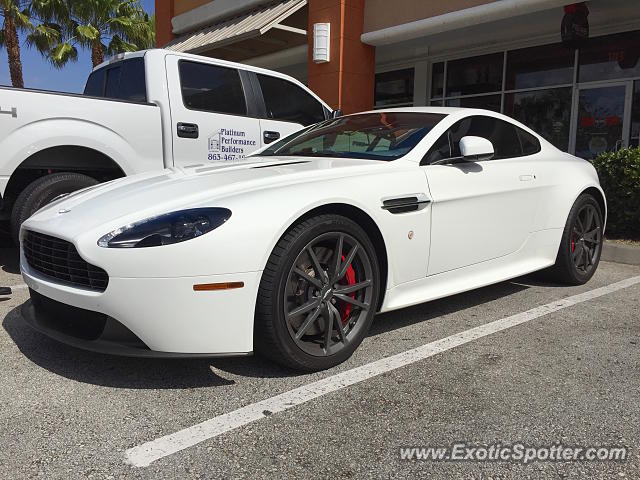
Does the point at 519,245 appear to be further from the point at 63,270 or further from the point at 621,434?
the point at 63,270

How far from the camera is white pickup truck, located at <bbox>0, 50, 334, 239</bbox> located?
447 cm

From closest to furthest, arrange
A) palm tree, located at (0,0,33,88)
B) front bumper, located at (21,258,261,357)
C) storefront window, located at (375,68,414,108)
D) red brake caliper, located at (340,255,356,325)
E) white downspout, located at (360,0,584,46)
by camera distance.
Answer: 1. front bumper, located at (21,258,261,357)
2. red brake caliper, located at (340,255,356,325)
3. white downspout, located at (360,0,584,46)
4. storefront window, located at (375,68,414,108)
5. palm tree, located at (0,0,33,88)

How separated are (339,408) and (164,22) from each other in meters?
15.8

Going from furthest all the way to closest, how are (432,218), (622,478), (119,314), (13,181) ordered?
1. (13,181)
2. (432,218)
3. (119,314)
4. (622,478)

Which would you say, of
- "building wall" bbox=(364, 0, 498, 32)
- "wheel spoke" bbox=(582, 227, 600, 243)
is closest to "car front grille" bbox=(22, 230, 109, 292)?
"wheel spoke" bbox=(582, 227, 600, 243)

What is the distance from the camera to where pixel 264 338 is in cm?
262

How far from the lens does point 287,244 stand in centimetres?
261

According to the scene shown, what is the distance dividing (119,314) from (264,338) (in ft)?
2.11

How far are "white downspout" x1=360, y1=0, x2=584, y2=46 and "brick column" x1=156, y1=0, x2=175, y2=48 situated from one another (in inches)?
287

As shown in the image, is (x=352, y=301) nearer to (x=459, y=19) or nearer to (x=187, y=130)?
(x=187, y=130)

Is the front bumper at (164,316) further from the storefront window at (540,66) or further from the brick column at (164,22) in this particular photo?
the brick column at (164,22)

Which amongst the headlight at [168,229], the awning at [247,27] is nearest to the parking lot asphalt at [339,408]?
the headlight at [168,229]

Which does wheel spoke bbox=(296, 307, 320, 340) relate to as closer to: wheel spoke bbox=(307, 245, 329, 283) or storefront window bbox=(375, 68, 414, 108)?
wheel spoke bbox=(307, 245, 329, 283)

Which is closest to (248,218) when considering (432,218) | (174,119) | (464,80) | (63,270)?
(63,270)
